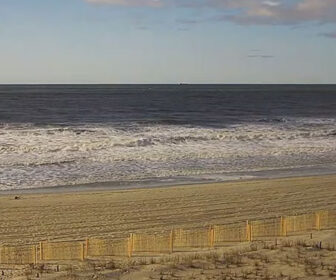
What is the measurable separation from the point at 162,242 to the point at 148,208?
5.84 m

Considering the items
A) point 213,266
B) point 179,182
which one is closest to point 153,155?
point 179,182

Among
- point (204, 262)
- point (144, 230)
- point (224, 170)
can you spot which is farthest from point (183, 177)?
point (204, 262)

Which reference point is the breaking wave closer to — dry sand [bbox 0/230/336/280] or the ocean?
the ocean

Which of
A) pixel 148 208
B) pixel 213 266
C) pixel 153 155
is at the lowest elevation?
pixel 148 208

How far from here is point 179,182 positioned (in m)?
29.9

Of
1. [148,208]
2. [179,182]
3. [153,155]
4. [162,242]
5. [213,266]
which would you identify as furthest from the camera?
[153,155]

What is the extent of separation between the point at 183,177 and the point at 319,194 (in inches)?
286

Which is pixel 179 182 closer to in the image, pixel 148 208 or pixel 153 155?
pixel 148 208

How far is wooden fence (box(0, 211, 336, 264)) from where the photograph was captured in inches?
663

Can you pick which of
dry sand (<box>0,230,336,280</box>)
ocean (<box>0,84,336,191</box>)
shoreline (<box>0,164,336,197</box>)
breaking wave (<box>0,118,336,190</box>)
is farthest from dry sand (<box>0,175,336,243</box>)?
breaking wave (<box>0,118,336,190</box>)

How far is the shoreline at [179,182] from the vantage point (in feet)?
89.9

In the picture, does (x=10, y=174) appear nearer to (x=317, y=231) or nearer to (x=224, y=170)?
(x=224, y=170)

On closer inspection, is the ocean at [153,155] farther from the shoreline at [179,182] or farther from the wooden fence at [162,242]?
the wooden fence at [162,242]

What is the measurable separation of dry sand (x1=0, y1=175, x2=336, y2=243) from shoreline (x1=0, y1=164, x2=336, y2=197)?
102cm
